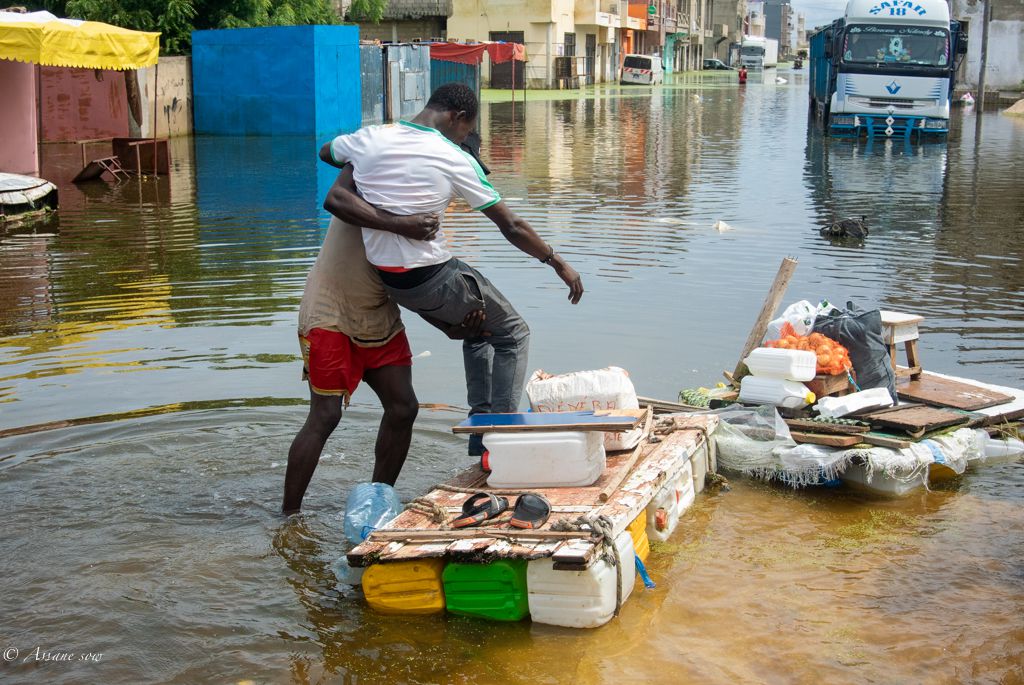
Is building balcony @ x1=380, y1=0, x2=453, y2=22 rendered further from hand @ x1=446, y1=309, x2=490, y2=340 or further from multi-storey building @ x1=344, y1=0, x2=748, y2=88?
hand @ x1=446, y1=309, x2=490, y2=340

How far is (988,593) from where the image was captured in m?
4.66

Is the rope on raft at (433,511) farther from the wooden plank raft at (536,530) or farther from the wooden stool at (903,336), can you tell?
the wooden stool at (903,336)

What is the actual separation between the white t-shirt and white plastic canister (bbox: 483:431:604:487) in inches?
33.6

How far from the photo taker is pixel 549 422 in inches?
191

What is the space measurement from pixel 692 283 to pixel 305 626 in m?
6.79

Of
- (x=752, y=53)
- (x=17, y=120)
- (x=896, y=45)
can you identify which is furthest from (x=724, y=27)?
(x=17, y=120)

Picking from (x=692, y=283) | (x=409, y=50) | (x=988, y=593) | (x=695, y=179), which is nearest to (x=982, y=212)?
(x=695, y=179)

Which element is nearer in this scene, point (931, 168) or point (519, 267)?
point (519, 267)

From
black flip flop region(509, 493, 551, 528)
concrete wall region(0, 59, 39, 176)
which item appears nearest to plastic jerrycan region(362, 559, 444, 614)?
black flip flop region(509, 493, 551, 528)

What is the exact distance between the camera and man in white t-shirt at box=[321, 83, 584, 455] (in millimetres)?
4793

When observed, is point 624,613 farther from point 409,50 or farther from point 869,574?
point 409,50

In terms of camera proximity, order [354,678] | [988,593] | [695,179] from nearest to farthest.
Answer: [354,678]
[988,593]
[695,179]

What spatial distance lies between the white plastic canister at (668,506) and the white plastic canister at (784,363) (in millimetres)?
1063

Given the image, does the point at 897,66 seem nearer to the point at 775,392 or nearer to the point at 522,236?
the point at 775,392
